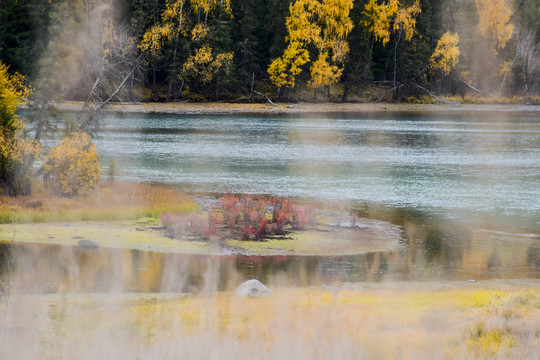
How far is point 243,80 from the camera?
348 ft

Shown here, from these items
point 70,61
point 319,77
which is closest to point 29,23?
point 70,61

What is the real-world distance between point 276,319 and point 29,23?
283ft

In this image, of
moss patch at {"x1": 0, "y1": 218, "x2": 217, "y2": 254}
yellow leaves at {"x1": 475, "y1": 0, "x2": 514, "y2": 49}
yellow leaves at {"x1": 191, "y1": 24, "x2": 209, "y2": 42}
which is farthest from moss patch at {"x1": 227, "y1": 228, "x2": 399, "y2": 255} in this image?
yellow leaves at {"x1": 475, "y1": 0, "x2": 514, "y2": 49}

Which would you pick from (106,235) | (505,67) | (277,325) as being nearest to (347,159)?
(106,235)

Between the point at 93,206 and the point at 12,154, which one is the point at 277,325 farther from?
the point at 12,154

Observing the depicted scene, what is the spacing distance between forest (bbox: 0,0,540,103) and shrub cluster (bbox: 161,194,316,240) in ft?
191

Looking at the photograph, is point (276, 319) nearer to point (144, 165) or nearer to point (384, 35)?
point (144, 165)

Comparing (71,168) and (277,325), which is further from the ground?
(71,168)

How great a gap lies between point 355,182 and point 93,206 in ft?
59.0

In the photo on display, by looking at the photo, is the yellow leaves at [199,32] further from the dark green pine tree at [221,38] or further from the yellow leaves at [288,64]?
the yellow leaves at [288,64]

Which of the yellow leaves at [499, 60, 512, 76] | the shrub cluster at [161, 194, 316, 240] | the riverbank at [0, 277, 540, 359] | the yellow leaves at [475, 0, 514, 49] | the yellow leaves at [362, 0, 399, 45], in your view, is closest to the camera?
the riverbank at [0, 277, 540, 359]

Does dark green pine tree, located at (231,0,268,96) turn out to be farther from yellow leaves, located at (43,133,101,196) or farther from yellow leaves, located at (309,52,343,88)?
yellow leaves, located at (43,133,101,196)

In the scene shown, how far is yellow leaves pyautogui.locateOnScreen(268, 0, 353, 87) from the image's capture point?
327 feet

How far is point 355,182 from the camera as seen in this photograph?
139ft
